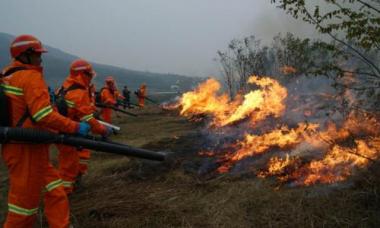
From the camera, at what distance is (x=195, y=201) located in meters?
6.00

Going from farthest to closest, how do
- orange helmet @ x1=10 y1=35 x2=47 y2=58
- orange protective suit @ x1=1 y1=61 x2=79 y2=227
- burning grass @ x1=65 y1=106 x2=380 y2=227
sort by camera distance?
burning grass @ x1=65 y1=106 x2=380 y2=227
orange helmet @ x1=10 y1=35 x2=47 y2=58
orange protective suit @ x1=1 y1=61 x2=79 y2=227

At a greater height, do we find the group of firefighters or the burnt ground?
the group of firefighters

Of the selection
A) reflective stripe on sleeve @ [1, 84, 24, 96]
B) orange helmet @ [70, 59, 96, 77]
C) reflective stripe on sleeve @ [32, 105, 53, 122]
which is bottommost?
reflective stripe on sleeve @ [32, 105, 53, 122]

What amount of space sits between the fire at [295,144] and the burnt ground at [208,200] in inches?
13.1

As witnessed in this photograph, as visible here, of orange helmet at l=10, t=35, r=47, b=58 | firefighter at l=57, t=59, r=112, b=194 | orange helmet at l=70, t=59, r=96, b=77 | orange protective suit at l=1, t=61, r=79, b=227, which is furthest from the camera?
orange helmet at l=70, t=59, r=96, b=77

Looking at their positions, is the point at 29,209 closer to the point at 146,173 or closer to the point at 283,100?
the point at 146,173

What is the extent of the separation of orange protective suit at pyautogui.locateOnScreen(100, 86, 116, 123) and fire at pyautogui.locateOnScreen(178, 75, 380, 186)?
147 inches

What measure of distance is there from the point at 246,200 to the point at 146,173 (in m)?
2.71

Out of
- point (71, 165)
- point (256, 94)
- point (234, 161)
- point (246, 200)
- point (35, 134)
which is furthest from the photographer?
point (256, 94)

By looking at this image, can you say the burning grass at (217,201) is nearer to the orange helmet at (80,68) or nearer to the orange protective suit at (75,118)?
the orange protective suit at (75,118)

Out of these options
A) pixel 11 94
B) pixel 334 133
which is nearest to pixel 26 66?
pixel 11 94

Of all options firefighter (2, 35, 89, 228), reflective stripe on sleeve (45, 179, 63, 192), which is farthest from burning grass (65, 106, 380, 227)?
firefighter (2, 35, 89, 228)

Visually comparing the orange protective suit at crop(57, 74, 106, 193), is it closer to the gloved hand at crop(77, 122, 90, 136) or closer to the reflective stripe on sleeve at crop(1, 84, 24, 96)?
the gloved hand at crop(77, 122, 90, 136)

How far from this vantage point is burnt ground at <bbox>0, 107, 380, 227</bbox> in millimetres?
4875
